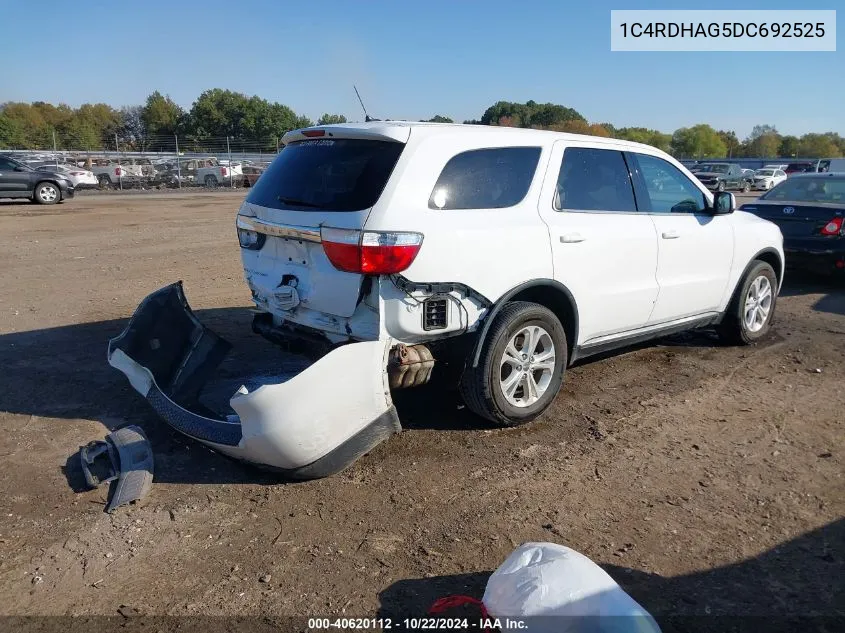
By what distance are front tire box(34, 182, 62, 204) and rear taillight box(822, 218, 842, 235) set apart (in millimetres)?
21975

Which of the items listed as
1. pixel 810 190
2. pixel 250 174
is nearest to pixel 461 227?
pixel 810 190

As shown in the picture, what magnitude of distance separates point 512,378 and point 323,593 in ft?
6.54

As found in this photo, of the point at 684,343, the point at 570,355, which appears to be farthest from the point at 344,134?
the point at 684,343

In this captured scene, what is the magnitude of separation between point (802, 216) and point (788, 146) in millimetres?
107677

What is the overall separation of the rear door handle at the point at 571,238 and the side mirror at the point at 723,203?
5.89 feet

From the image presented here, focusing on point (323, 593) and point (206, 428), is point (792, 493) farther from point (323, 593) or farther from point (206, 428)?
point (206, 428)

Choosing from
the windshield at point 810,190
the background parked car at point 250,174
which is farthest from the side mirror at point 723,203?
the background parked car at point 250,174

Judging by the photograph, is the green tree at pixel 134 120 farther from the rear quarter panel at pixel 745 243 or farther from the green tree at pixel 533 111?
the rear quarter panel at pixel 745 243

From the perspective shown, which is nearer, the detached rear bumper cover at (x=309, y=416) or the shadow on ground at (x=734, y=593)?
the shadow on ground at (x=734, y=593)

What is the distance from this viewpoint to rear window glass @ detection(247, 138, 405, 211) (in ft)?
13.2

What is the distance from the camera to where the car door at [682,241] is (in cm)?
541

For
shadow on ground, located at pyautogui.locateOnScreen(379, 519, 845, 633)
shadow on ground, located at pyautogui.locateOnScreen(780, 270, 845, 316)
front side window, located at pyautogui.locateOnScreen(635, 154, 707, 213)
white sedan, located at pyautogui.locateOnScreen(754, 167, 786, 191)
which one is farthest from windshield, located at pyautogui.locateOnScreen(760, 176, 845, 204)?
white sedan, located at pyautogui.locateOnScreen(754, 167, 786, 191)

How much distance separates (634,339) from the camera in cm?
543

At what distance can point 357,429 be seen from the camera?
381 cm
